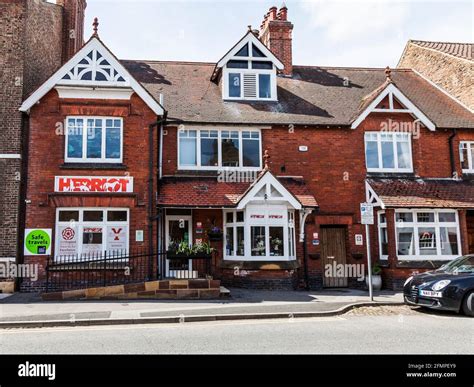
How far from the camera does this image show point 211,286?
13750mm

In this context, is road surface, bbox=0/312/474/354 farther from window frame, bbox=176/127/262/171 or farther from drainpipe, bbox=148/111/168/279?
window frame, bbox=176/127/262/171

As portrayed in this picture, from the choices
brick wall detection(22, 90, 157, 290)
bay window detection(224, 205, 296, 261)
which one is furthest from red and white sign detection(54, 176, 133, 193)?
bay window detection(224, 205, 296, 261)

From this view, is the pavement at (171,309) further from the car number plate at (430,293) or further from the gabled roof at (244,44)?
the gabled roof at (244,44)

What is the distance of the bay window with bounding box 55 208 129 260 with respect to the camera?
50.4 ft

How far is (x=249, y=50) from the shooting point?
19.1 metres

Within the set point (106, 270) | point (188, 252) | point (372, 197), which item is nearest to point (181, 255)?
point (188, 252)

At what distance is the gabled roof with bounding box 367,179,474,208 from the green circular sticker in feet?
37.7

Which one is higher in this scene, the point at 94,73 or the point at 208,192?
the point at 94,73

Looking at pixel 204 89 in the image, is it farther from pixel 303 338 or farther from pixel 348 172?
pixel 303 338

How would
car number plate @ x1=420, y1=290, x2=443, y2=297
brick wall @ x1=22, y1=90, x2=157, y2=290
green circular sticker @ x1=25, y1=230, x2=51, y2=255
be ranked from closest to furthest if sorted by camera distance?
car number plate @ x1=420, y1=290, x2=443, y2=297 → green circular sticker @ x1=25, y1=230, x2=51, y2=255 → brick wall @ x1=22, y1=90, x2=157, y2=290

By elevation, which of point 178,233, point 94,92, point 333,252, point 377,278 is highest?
point 94,92

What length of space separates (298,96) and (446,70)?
737cm

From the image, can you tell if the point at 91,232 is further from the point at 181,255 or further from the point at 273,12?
the point at 273,12
